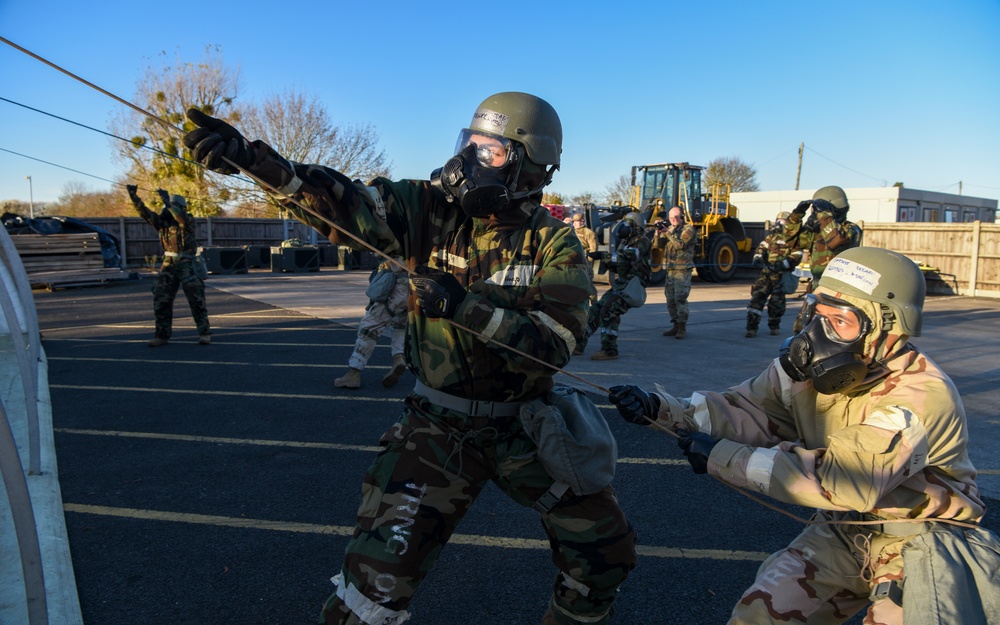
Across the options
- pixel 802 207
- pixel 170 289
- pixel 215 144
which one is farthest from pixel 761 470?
pixel 170 289

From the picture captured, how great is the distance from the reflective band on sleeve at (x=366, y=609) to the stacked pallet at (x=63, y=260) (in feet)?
65.0

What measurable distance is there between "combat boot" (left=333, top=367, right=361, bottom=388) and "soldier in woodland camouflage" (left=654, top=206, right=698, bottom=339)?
559 cm

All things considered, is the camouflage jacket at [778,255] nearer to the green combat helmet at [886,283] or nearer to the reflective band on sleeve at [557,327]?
the green combat helmet at [886,283]

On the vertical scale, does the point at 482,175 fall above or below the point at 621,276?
above

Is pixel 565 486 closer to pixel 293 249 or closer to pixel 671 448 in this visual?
pixel 671 448

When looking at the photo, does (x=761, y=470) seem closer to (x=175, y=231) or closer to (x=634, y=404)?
(x=634, y=404)

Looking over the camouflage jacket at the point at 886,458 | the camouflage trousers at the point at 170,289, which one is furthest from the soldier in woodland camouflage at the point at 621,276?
the camouflage jacket at the point at 886,458

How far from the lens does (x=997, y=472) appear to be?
4.93 meters

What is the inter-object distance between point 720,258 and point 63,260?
20.2 meters

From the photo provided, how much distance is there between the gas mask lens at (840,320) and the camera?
228 centimetres

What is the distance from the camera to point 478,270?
8.51 ft

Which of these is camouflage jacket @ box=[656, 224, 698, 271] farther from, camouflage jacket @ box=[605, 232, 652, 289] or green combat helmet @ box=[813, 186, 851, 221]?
green combat helmet @ box=[813, 186, 851, 221]

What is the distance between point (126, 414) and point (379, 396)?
2.42 meters

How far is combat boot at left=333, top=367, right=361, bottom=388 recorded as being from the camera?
7266 mm
